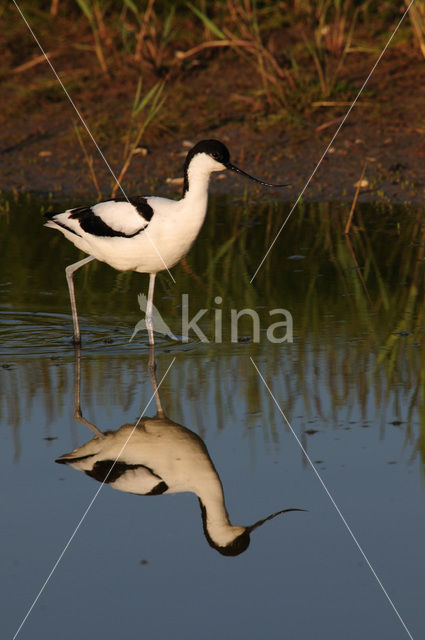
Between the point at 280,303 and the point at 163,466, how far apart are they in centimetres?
256

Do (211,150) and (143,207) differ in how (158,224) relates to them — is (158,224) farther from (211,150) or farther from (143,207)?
(211,150)

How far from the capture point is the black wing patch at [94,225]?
5898mm

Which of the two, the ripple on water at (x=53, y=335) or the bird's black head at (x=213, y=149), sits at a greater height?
the bird's black head at (x=213, y=149)

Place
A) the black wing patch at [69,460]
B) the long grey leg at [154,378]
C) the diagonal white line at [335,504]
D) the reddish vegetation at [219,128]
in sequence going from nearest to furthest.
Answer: the diagonal white line at [335,504] < the black wing patch at [69,460] < the long grey leg at [154,378] < the reddish vegetation at [219,128]

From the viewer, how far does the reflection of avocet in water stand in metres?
3.69

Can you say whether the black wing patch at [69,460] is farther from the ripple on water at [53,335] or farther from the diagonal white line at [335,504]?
the ripple on water at [53,335]

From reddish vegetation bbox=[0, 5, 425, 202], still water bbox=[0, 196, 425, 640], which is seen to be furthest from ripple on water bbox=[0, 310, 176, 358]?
reddish vegetation bbox=[0, 5, 425, 202]

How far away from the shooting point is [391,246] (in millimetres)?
7980

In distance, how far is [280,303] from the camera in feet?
21.8

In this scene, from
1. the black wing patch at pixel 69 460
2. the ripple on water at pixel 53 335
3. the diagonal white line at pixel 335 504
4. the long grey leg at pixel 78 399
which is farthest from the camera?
the ripple on water at pixel 53 335

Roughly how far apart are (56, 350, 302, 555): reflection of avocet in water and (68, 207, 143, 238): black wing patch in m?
1.40

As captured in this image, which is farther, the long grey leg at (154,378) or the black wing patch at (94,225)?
the black wing patch at (94,225)

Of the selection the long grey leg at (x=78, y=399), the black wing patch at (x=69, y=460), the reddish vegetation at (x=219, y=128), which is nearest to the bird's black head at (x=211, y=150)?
the long grey leg at (x=78, y=399)

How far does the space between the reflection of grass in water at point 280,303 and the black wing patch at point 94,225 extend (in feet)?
1.91
